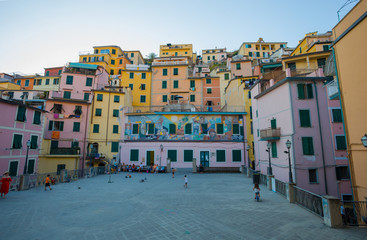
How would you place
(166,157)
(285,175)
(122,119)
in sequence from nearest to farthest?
(285,175) < (166,157) < (122,119)

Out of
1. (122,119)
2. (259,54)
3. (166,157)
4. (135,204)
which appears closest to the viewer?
(135,204)

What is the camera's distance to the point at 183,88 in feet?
123

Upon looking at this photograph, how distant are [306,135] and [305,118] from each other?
1667 mm

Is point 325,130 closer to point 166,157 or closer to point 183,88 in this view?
point 166,157

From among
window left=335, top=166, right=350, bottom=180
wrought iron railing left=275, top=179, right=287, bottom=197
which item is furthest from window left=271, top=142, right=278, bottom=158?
wrought iron railing left=275, top=179, right=287, bottom=197

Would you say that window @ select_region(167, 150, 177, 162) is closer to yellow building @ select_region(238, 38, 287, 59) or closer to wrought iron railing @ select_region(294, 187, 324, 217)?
wrought iron railing @ select_region(294, 187, 324, 217)

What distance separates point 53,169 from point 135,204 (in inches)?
855

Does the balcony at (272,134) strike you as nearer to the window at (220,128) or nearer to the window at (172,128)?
the window at (220,128)

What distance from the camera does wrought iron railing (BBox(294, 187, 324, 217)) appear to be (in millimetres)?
8711

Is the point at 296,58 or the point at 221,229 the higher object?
the point at 296,58

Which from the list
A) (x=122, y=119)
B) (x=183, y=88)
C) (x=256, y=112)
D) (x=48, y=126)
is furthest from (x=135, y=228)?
(x=183, y=88)

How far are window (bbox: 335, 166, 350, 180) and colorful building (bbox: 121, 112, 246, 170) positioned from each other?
421 inches

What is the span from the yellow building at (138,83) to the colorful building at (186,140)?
9660mm

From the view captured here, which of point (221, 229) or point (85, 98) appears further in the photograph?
point (85, 98)
